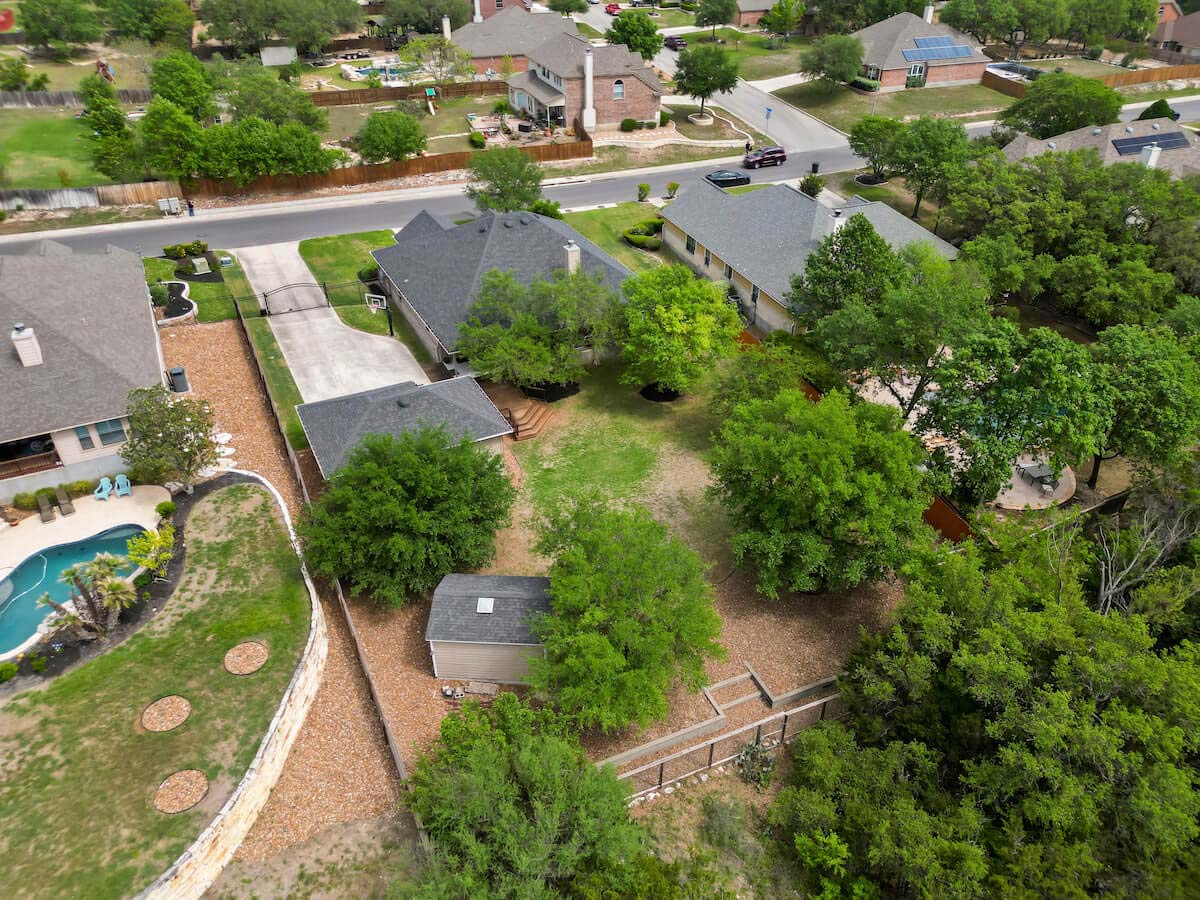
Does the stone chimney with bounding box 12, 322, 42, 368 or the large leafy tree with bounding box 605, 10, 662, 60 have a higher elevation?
the large leafy tree with bounding box 605, 10, 662, 60

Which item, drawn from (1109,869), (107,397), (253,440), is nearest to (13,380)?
(107,397)

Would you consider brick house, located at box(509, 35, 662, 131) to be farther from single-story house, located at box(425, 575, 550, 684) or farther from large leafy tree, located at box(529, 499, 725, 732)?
single-story house, located at box(425, 575, 550, 684)

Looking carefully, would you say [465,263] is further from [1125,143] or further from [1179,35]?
[1179,35]

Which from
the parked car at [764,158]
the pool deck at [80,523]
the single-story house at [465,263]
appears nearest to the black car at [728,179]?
the parked car at [764,158]

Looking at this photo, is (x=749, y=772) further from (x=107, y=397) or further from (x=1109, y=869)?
(x=107, y=397)

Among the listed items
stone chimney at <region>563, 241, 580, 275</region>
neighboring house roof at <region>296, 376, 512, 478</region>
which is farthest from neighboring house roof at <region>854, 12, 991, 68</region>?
neighboring house roof at <region>296, 376, 512, 478</region>

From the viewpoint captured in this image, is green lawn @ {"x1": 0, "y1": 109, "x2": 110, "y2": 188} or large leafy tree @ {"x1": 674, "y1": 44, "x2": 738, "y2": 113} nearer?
green lawn @ {"x1": 0, "y1": 109, "x2": 110, "y2": 188}
